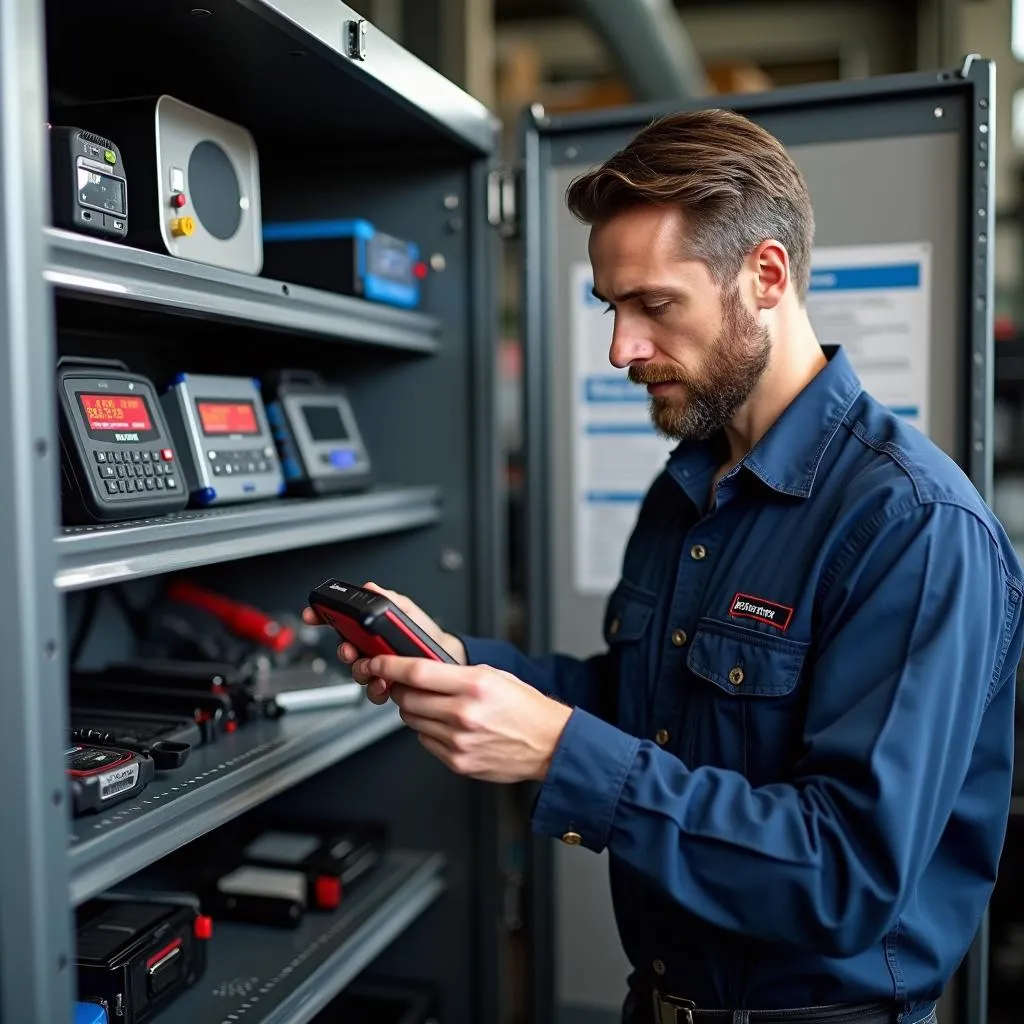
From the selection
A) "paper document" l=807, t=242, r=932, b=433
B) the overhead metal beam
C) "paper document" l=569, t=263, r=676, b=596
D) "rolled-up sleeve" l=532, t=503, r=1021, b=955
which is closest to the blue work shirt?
"rolled-up sleeve" l=532, t=503, r=1021, b=955

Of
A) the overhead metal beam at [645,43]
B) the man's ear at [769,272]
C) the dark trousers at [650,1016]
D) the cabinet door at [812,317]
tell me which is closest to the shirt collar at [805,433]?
the man's ear at [769,272]

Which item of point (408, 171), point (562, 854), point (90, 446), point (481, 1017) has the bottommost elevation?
point (481, 1017)

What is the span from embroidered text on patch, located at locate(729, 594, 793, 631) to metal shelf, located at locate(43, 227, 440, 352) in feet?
2.36

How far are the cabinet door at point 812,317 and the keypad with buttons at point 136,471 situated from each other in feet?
2.55

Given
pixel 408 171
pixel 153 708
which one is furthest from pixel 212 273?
pixel 408 171

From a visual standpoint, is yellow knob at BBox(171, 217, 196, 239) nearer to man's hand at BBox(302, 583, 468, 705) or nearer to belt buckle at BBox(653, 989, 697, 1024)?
man's hand at BBox(302, 583, 468, 705)

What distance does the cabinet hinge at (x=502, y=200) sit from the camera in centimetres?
193

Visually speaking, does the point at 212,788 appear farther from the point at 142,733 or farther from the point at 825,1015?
the point at 825,1015

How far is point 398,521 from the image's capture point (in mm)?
1866

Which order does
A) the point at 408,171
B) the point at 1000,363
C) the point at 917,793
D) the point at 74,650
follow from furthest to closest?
the point at 1000,363, the point at 408,171, the point at 74,650, the point at 917,793

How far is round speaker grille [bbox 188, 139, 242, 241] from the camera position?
57.2 inches

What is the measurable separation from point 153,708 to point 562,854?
2.84ft

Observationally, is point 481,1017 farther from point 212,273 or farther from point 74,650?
point 212,273

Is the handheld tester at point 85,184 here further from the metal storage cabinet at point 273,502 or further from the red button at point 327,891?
the red button at point 327,891
